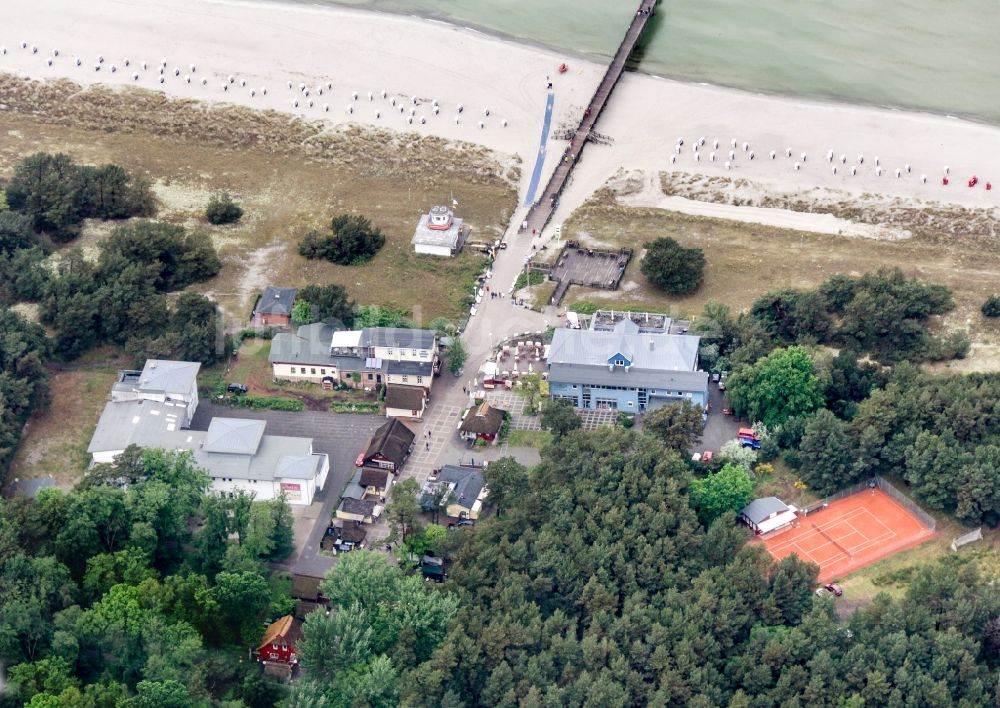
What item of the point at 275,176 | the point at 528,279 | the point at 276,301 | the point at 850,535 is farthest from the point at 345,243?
the point at 850,535

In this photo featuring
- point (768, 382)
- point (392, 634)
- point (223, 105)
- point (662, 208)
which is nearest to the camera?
point (392, 634)

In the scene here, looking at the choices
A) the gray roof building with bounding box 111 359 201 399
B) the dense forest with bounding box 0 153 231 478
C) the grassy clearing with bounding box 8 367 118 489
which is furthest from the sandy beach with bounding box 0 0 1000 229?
the grassy clearing with bounding box 8 367 118 489

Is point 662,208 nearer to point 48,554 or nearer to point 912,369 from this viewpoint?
point 912,369

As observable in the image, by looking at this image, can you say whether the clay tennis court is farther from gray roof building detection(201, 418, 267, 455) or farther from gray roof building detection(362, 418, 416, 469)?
gray roof building detection(201, 418, 267, 455)

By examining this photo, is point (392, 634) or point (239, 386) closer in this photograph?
point (392, 634)

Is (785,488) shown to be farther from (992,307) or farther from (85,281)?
(85,281)

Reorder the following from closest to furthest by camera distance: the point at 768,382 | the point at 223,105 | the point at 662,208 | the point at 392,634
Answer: the point at 392,634, the point at 768,382, the point at 662,208, the point at 223,105

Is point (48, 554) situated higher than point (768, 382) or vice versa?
point (768, 382)

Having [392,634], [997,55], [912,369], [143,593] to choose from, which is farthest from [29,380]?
[997,55]
